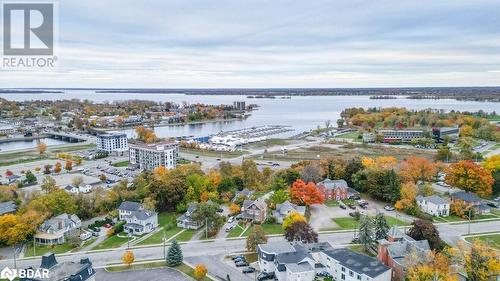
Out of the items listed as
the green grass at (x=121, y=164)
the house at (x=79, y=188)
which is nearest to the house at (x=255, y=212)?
the house at (x=79, y=188)

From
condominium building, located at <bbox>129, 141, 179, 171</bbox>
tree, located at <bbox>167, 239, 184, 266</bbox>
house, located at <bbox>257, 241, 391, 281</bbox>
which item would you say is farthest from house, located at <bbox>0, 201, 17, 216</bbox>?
house, located at <bbox>257, 241, 391, 281</bbox>

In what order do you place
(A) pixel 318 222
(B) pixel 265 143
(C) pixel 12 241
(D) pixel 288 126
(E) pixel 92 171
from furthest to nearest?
(D) pixel 288 126, (B) pixel 265 143, (E) pixel 92 171, (A) pixel 318 222, (C) pixel 12 241

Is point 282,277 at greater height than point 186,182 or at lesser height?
lesser

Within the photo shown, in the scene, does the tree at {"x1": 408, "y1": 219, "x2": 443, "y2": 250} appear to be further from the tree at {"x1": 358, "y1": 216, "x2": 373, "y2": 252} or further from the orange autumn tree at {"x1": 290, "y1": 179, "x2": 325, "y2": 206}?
the orange autumn tree at {"x1": 290, "y1": 179, "x2": 325, "y2": 206}

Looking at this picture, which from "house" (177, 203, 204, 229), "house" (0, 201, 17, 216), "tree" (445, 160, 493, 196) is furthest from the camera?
"tree" (445, 160, 493, 196)

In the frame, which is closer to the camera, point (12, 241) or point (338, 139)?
point (12, 241)

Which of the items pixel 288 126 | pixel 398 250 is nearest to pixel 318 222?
pixel 398 250

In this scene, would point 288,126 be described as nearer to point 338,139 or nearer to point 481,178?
point 338,139
